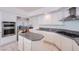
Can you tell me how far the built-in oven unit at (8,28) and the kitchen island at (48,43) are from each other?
0.19 meters

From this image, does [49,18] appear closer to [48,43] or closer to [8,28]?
[48,43]

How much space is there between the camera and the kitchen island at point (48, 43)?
1347 millimetres

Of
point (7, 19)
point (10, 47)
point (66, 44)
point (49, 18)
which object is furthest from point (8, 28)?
point (66, 44)

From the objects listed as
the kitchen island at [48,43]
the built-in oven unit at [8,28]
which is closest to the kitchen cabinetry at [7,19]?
the built-in oven unit at [8,28]

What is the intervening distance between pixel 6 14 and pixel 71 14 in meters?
1.07

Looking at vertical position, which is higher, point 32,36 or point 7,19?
point 7,19

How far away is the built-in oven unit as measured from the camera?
152 centimetres

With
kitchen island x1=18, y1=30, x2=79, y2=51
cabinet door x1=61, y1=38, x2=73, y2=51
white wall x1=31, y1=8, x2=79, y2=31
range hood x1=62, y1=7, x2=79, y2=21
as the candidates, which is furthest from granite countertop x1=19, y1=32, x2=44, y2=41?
range hood x1=62, y1=7, x2=79, y2=21

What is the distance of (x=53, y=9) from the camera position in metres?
1.43

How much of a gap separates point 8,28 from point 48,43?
0.76m

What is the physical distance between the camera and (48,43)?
1.45m

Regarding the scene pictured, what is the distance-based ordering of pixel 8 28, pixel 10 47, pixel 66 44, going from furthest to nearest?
pixel 8 28
pixel 10 47
pixel 66 44

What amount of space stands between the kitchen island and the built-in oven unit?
192mm
